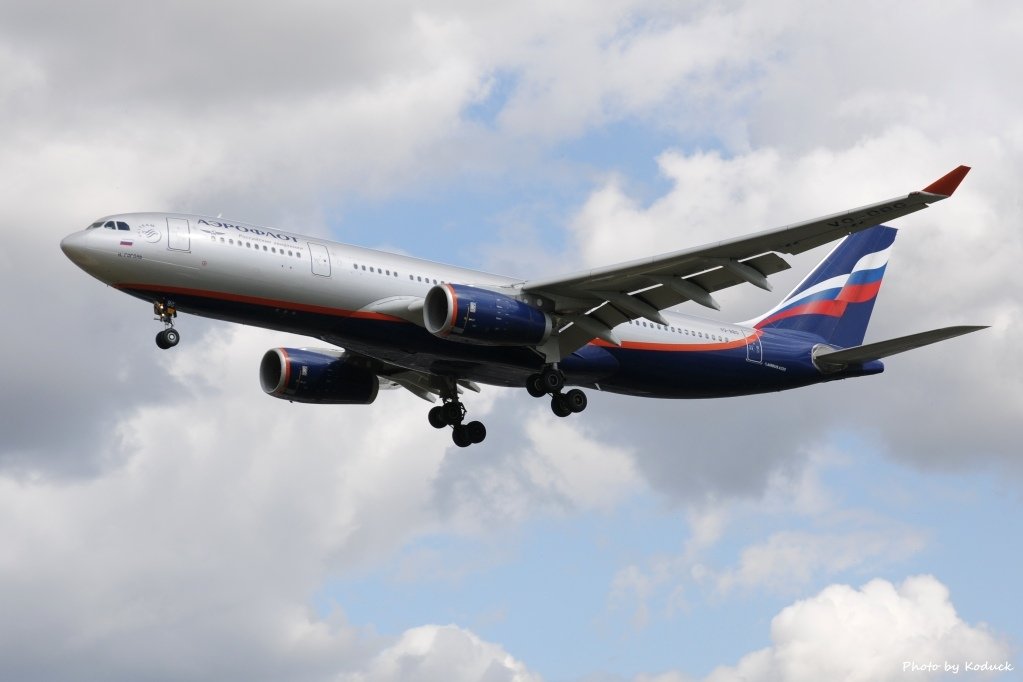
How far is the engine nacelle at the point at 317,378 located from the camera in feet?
157

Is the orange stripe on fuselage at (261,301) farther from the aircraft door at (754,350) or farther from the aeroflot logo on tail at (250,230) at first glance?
the aircraft door at (754,350)

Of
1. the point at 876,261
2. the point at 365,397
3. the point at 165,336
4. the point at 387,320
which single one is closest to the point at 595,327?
the point at 387,320

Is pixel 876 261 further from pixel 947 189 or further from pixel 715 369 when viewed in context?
pixel 947 189

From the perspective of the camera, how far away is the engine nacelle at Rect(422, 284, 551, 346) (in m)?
39.8

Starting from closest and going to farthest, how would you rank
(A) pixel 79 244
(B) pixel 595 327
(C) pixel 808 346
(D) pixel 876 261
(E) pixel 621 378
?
1. (A) pixel 79 244
2. (B) pixel 595 327
3. (E) pixel 621 378
4. (C) pixel 808 346
5. (D) pixel 876 261

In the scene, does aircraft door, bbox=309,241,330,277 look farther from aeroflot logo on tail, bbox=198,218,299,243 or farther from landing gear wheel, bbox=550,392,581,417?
landing gear wheel, bbox=550,392,581,417

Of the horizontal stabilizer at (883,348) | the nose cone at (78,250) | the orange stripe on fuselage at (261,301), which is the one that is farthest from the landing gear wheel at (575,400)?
the nose cone at (78,250)

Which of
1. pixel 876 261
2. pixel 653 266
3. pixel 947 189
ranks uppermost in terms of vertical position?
pixel 876 261

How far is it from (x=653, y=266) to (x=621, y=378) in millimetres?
6669

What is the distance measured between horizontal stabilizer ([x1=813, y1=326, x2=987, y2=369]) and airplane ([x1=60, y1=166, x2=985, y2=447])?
0.07 m

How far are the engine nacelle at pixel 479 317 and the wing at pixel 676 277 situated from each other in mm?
1219

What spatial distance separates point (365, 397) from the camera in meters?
48.5

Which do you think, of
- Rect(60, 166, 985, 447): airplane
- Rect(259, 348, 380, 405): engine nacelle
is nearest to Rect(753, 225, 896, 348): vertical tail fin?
Rect(60, 166, 985, 447): airplane

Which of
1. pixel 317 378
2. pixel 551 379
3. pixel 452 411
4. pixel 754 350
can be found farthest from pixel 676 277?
pixel 317 378
